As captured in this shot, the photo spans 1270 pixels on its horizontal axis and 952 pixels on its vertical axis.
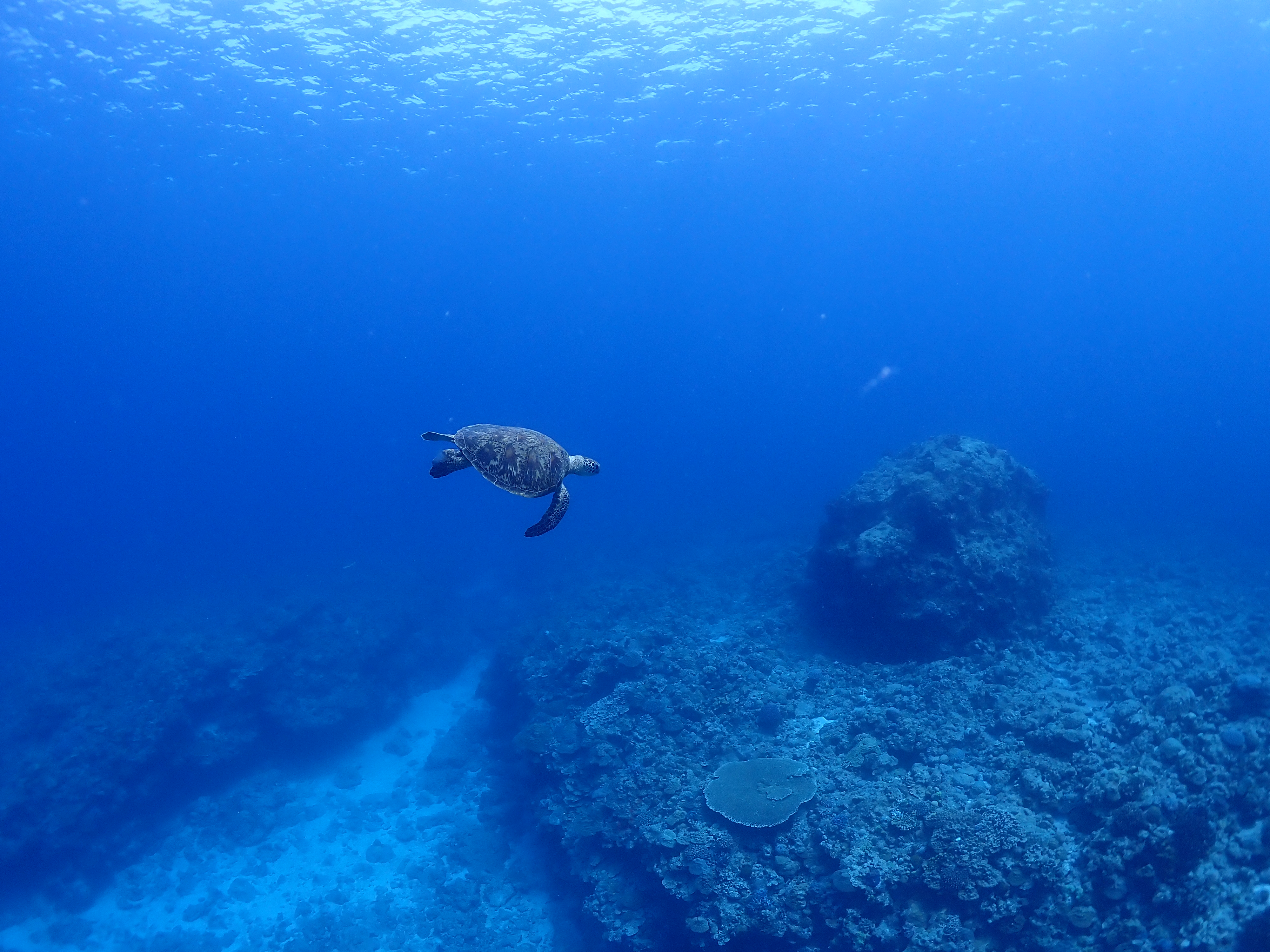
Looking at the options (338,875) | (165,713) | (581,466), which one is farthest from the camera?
(165,713)

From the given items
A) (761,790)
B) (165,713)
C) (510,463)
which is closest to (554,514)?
(510,463)

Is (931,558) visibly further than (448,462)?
Yes

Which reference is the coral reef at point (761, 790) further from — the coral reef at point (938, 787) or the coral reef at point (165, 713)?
the coral reef at point (165, 713)

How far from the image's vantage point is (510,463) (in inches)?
342

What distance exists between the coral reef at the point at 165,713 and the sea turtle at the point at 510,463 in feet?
44.0

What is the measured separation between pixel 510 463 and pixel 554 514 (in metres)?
0.94

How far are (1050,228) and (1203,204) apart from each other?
17.8 m

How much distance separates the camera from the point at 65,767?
52.1 feet

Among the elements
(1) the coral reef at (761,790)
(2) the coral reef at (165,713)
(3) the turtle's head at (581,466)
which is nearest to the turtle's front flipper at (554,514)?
(3) the turtle's head at (581,466)

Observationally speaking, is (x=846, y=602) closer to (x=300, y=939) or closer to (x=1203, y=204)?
(x=300, y=939)

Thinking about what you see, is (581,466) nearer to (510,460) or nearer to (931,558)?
(510,460)

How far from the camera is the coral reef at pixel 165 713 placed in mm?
15195

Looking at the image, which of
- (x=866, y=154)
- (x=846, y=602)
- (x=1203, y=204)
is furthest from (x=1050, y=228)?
(x=846, y=602)

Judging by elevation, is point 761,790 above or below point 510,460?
below
